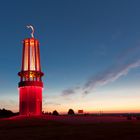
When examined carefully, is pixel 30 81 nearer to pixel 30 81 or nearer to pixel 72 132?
pixel 30 81

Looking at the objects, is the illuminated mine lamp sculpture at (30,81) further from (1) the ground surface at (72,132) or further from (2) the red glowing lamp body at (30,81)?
(1) the ground surface at (72,132)

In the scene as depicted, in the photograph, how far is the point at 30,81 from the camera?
168 ft

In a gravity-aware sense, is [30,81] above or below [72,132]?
above

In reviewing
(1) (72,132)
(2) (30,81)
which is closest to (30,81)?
(2) (30,81)

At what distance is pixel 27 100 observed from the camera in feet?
168

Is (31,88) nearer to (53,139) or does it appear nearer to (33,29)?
(33,29)

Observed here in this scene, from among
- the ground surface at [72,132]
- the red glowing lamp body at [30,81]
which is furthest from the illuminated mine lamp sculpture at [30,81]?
the ground surface at [72,132]

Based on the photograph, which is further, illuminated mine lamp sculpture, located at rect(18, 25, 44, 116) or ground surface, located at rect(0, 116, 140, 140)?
Result: illuminated mine lamp sculpture, located at rect(18, 25, 44, 116)

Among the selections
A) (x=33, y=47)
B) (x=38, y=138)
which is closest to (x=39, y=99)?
(x=33, y=47)

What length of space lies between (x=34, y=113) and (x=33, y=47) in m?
12.6

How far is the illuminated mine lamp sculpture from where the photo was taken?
5125cm

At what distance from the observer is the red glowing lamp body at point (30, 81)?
51.2 metres

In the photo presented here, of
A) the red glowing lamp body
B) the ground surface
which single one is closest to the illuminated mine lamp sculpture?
the red glowing lamp body

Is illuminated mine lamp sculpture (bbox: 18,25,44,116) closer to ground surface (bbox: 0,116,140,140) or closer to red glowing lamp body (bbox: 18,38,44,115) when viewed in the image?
red glowing lamp body (bbox: 18,38,44,115)
